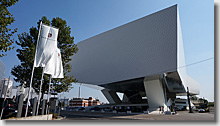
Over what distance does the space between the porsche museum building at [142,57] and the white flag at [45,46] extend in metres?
20.2

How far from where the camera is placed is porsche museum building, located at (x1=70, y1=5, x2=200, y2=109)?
27062mm

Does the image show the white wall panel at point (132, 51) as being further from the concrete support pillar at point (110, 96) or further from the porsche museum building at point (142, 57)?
the concrete support pillar at point (110, 96)

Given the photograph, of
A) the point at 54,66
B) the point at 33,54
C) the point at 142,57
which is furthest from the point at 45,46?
the point at 142,57

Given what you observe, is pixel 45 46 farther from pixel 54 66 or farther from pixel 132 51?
pixel 132 51

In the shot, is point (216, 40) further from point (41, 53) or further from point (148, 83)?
point (148, 83)

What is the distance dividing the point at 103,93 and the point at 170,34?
26072mm

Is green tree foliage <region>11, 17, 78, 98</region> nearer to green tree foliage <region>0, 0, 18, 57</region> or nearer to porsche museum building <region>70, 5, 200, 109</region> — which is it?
green tree foliage <region>0, 0, 18, 57</region>

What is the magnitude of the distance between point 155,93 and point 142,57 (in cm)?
719

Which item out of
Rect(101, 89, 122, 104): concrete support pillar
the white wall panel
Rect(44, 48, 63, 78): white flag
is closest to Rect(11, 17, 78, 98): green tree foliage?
Rect(44, 48, 63, 78): white flag

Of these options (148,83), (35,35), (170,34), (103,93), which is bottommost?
(103,93)

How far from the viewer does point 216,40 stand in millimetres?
8867

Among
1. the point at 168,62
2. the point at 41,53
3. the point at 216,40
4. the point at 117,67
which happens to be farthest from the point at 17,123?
the point at 117,67

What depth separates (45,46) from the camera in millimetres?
11023

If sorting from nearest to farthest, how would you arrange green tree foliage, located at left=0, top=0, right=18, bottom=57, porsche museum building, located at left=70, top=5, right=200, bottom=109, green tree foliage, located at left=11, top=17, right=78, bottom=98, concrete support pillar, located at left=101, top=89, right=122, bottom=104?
green tree foliage, located at left=0, top=0, right=18, bottom=57
green tree foliage, located at left=11, top=17, right=78, bottom=98
porsche museum building, located at left=70, top=5, right=200, bottom=109
concrete support pillar, located at left=101, top=89, right=122, bottom=104
